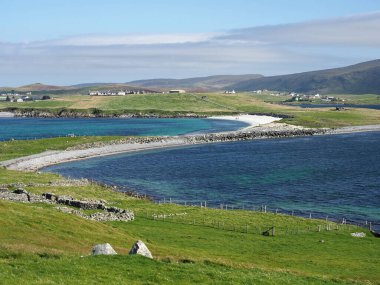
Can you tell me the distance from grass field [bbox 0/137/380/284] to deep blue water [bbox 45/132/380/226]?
41.8ft

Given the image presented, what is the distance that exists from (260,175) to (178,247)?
64444mm

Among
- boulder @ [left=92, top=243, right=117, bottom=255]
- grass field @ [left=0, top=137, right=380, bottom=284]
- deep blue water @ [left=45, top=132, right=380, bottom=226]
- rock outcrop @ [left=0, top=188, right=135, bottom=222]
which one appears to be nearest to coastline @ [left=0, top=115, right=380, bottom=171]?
deep blue water @ [left=45, top=132, right=380, bottom=226]

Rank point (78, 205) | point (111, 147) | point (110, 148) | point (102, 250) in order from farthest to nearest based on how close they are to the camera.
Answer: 1. point (111, 147)
2. point (110, 148)
3. point (78, 205)
4. point (102, 250)

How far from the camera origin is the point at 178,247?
49.8m

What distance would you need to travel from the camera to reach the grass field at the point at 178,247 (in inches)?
1168

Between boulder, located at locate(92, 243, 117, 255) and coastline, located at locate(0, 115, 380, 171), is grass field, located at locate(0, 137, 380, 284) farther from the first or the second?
coastline, located at locate(0, 115, 380, 171)

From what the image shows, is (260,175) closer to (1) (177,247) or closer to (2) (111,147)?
(2) (111,147)

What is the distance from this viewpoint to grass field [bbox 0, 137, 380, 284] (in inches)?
1168

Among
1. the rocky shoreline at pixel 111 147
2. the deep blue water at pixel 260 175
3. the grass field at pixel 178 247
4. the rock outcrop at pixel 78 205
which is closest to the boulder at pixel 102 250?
the grass field at pixel 178 247

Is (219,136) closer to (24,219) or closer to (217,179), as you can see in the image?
(217,179)

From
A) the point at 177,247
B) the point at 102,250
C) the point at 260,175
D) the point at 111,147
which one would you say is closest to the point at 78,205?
the point at 177,247

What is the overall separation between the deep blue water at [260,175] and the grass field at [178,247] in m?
12.7

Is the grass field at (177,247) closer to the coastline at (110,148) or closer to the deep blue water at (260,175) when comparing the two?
the deep blue water at (260,175)

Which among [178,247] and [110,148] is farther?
[110,148]
